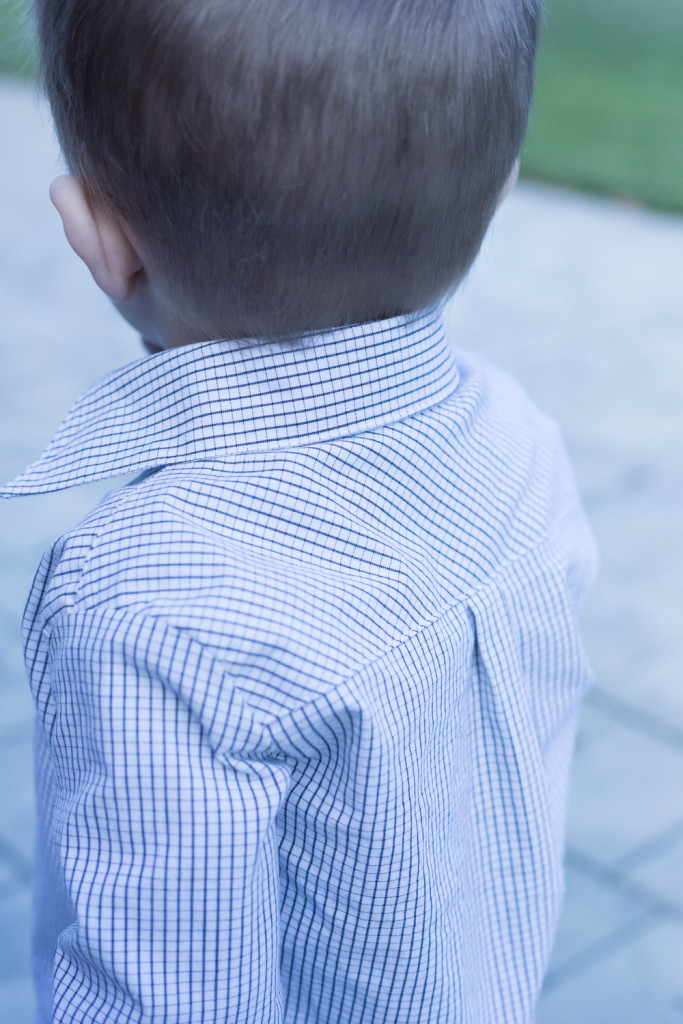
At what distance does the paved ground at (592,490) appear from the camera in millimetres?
1841

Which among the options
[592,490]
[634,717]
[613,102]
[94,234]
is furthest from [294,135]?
[613,102]

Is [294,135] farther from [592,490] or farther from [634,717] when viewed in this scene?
[592,490]

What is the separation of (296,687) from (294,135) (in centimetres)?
37

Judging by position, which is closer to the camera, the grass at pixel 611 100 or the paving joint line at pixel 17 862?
the paving joint line at pixel 17 862

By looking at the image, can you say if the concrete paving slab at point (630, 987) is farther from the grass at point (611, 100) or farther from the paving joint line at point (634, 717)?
the grass at point (611, 100)

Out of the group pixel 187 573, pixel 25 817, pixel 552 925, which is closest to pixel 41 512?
pixel 25 817

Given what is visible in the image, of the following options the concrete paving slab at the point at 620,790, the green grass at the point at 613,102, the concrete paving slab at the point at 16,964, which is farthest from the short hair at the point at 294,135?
the green grass at the point at 613,102

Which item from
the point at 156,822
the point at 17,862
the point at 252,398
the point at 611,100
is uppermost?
the point at 252,398

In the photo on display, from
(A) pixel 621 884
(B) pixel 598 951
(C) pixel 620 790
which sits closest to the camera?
(B) pixel 598 951

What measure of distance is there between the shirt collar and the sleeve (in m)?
0.17

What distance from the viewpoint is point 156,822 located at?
0.79 m

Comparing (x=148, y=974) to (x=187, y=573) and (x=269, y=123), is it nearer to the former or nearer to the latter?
(x=187, y=573)

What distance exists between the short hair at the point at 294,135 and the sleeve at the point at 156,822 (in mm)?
273

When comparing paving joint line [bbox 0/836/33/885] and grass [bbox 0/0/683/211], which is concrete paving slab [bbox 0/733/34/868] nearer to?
paving joint line [bbox 0/836/33/885]
